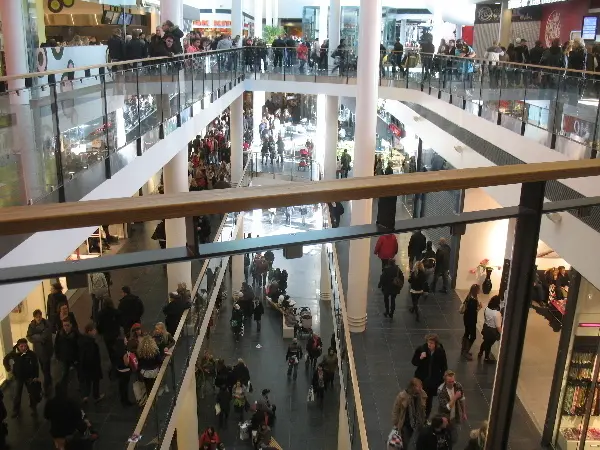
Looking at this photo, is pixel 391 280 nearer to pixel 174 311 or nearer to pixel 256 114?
pixel 174 311

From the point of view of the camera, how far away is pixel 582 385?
190 inches

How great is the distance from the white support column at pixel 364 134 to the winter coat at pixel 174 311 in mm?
3591

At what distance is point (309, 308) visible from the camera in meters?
15.2

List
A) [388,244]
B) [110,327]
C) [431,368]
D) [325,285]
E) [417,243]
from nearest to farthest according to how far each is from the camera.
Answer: [388,244]
[431,368]
[417,243]
[110,327]
[325,285]

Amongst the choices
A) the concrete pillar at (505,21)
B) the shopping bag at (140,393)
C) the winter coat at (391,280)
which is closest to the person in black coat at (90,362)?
the shopping bag at (140,393)

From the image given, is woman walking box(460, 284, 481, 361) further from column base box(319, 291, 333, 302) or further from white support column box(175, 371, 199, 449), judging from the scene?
column base box(319, 291, 333, 302)

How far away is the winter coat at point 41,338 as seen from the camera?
4726 mm

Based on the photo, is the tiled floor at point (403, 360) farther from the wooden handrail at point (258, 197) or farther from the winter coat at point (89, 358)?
the winter coat at point (89, 358)

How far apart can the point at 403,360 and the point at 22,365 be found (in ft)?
11.2

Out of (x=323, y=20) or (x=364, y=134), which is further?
(x=323, y=20)

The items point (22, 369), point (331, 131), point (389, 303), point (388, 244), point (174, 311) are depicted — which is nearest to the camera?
point (388, 244)

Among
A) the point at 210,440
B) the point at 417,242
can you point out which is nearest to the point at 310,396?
the point at 210,440

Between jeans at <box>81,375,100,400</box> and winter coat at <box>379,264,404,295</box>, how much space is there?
6.16 metres

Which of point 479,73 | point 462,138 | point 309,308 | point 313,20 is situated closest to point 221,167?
point 309,308
